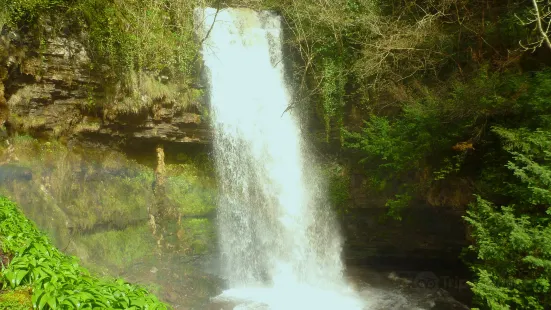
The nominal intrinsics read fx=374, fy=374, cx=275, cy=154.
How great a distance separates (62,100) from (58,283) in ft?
25.1

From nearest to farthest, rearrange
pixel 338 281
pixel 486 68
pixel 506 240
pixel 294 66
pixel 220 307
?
1. pixel 506 240
2. pixel 486 68
3. pixel 220 307
4. pixel 338 281
5. pixel 294 66

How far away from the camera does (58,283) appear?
107 inches

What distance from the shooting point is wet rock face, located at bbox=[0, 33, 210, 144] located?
8.26m

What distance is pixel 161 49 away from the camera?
10.2m

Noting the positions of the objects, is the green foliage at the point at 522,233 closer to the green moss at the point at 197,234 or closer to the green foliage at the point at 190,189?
the green moss at the point at 197,234

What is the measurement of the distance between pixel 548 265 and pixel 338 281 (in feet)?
20.5

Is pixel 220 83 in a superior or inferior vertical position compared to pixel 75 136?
superior

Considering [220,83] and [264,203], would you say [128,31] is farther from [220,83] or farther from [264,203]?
[264,203]

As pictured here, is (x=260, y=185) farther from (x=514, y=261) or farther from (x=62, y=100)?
(x=514, y=261)

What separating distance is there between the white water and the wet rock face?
196cm

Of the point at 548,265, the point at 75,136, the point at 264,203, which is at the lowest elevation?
the point at 548,265

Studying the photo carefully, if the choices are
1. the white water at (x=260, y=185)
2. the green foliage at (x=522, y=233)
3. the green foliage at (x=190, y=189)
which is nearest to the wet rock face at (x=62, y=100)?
the green foliage at (x=190, y=189)

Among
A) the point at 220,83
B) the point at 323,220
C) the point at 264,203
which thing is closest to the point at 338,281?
the point at 323,220

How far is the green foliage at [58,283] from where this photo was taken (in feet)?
8.06
